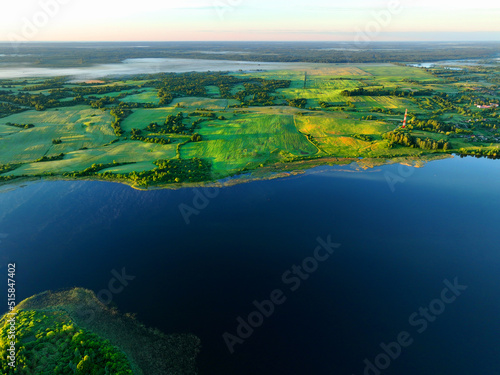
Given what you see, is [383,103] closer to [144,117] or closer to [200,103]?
[200,103]

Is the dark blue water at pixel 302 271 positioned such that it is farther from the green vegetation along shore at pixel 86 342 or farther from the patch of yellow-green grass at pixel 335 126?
the patch of yellow-green grass at pixel 335 126

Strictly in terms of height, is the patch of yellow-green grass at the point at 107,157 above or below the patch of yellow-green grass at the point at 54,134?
below

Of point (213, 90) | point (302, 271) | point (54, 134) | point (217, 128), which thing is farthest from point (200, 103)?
point (302, 271)

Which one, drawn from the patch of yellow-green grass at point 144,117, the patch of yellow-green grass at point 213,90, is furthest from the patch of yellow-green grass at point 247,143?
the patch of yellow-green grass at point 213,90

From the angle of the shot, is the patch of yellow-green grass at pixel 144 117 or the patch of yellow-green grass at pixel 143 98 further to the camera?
the patch of yellow-green grass at pixel 143 98

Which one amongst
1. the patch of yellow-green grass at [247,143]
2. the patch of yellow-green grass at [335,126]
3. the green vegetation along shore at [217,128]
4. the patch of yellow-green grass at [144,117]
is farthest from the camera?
the patch of yellow-green grass at [144,117]

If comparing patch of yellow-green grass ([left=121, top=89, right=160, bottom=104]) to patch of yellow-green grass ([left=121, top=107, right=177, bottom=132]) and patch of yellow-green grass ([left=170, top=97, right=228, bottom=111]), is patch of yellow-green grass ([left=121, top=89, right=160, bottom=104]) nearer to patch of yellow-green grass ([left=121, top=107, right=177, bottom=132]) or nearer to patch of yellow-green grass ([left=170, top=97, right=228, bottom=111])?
patch of yellow-green grass ([left=170, top=97, right=228, bottom=111])

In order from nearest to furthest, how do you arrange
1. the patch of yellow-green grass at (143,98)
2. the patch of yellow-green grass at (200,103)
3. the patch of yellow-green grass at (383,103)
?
the patch of yellow-green grass at (200,103) < the patch of yellow-green grass at (383,103) < the patch of yellow-green grass at (143,98)
